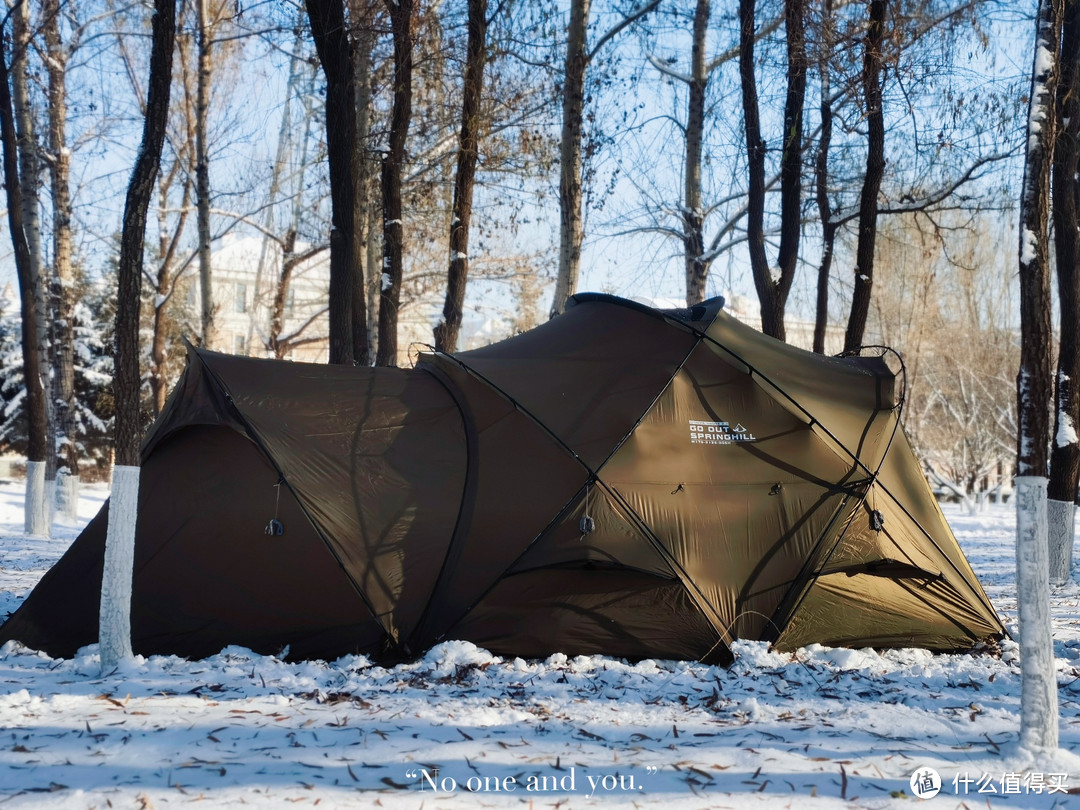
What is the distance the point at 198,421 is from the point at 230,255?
96.1ft

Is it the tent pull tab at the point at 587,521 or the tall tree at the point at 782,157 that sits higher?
the tall tree at the point at 782,157

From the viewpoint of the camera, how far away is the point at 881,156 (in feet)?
38.2

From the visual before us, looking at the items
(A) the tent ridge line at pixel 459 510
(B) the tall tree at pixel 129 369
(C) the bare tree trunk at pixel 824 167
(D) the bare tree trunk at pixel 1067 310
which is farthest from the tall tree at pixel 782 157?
(B) the tall tree at pixel 129 369

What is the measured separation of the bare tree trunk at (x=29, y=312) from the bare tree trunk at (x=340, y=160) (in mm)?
5453

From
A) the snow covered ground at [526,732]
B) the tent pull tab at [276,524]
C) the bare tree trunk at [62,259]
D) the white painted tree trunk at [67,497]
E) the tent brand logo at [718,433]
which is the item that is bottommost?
the snow covered ground at [526,732]

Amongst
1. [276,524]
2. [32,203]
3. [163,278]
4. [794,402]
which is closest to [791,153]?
[794,402]

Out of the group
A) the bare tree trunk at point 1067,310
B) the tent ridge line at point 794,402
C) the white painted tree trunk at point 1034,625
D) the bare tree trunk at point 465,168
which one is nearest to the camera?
the white painted tree trunk at point 1034,625

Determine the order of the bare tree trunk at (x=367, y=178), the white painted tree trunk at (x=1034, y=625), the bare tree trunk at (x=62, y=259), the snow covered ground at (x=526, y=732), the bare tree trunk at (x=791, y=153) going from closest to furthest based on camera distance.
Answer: the snow covered ground at (x=526, y=732) < the white painted tree trunk at (x=1034, y=625) < the bare tree trunk at (x=791, y=153) < the bare tree trunk at (x=367, y=178) < the bare tree trunk at (x=62, y=259)

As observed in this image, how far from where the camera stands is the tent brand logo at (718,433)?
634 cm

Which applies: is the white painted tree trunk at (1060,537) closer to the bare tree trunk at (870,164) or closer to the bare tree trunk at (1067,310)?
the bare tree trunk at (1067,310)

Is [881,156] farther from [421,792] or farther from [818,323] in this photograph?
[421,792]

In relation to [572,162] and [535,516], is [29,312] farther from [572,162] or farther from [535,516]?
[535,516]

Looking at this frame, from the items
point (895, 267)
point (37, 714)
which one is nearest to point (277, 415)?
point (37, 714)

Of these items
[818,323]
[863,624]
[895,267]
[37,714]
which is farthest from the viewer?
[895,267]
